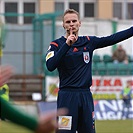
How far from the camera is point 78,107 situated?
8.13m

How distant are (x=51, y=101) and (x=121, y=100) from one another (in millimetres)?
3227

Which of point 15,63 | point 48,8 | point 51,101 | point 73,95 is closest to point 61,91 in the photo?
point 73,95

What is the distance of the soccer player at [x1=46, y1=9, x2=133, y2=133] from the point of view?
8.05 m

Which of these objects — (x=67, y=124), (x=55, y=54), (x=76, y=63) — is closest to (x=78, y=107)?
(x=67, y=124)

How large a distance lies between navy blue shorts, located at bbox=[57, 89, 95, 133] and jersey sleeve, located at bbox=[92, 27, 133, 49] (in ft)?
2.16

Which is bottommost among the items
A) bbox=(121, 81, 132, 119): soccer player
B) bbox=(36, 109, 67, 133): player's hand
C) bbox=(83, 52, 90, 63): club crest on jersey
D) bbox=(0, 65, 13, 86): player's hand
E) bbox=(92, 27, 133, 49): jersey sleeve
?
bbox=(121, 81, 132, 119): soccer player

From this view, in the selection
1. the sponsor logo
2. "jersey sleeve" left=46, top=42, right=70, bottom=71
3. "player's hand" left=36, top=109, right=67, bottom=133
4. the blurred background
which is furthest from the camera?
the blurred background

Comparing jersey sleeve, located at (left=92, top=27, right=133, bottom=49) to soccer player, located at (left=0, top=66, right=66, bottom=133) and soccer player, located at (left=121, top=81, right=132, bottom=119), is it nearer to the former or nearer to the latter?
soccer player, located at (left=0, top=66, right=66, bottom=133)

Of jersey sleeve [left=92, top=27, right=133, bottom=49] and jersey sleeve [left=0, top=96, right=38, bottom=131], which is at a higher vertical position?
jersey sleeve [left=92, top=27, right=133, bottom=49]

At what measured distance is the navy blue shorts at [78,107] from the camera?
8102 millimetres

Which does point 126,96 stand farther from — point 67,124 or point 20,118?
point 20,118

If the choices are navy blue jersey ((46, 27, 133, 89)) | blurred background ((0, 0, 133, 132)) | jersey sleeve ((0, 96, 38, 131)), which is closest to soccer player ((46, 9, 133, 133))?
navy blue jersey ((46, 27, 133, 89))

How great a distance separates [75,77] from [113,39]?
0.68m

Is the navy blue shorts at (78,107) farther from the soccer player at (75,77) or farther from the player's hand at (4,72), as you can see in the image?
the player's hand at (4,72)
